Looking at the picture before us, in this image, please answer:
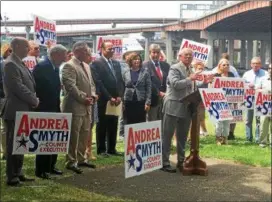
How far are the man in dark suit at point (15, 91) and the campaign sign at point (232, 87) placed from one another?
12.3 feet

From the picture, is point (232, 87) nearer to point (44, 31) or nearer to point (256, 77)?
point (256, 77)

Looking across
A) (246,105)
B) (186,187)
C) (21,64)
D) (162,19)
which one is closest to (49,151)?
(21,64)

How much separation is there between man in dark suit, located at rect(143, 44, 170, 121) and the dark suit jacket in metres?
2.26

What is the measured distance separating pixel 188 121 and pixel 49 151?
2.22 m

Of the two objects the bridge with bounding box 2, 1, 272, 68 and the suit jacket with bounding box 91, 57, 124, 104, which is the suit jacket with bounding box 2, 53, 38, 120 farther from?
the bridge with bounding box 2, 1, 272, 68

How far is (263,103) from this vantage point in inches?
344

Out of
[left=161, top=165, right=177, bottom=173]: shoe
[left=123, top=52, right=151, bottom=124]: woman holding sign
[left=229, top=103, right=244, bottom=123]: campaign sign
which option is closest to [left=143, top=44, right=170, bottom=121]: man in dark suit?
[left=123, top=52, right=151, bottom=124]: woman holding sign

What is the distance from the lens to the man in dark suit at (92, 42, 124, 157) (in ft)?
24.6

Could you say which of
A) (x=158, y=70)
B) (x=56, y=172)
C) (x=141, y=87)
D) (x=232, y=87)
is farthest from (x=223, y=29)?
(x=56, y=172)

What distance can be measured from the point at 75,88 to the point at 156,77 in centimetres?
217

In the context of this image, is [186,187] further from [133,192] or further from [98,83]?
[98,83]

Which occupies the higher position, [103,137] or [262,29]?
[262,29]

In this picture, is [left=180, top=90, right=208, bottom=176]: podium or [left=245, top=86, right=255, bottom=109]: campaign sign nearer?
[left=180, top=90, right=208, bottom=176]: podium

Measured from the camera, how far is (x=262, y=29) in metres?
63.0
